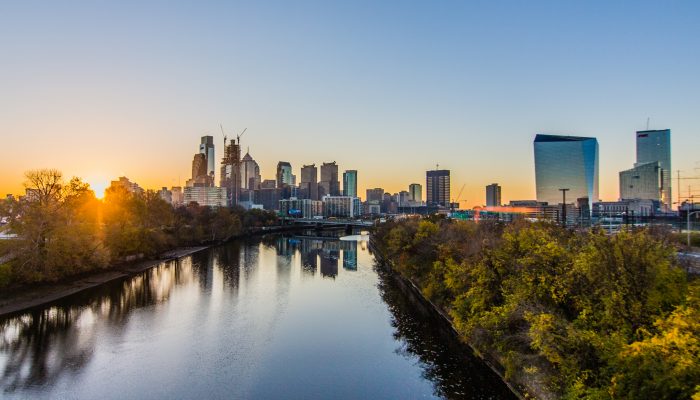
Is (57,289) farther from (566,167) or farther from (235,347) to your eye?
(566,167)

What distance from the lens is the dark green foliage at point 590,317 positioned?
1336cm

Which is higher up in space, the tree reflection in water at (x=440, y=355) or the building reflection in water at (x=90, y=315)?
the building reflection in water at (x=90, y=315)

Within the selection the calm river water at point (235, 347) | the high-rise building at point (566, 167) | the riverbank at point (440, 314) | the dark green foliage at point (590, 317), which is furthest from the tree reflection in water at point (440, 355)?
the high-rise building at point (566, 167)

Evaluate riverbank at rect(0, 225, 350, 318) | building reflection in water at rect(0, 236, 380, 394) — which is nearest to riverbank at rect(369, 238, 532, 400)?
building reflection in water at rect(0, 236, 380, 394)

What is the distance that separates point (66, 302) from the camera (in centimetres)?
4153

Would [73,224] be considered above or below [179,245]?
above

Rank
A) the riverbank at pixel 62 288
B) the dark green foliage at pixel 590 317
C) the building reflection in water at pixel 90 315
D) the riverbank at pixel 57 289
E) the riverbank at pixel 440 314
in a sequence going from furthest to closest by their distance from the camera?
the riverbank at pixel 62 288
the riverbank at pixel 57 289
the building reflection in water at pixel 90 315
the riverbank at pixel 440 314
the dark green foliage at pixel 590 317

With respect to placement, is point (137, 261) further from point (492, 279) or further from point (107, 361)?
point (492, 279)

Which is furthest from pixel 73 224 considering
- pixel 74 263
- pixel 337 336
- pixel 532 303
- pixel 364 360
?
pixel 532 303

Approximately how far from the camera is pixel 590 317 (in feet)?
59.8

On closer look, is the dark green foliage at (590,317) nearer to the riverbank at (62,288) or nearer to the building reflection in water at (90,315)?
the building reflection in water at (90,315)

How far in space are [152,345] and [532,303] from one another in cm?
2457

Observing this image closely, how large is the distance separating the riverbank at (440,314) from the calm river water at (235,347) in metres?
0.52

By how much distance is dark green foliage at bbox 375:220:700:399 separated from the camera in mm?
13359
